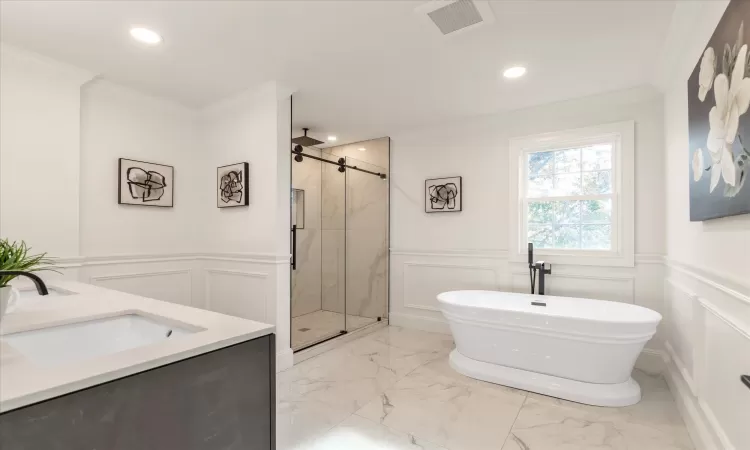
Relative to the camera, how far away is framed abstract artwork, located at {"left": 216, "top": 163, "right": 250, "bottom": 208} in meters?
3.07

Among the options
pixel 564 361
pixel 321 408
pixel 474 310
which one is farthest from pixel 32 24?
pixel 564 361

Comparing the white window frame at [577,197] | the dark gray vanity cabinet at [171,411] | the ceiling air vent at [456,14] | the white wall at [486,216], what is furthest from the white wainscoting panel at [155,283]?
the white window frame at [577,197]

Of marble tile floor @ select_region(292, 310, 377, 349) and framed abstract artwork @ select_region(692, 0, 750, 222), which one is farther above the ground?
framed abstract artwork @ select_region(692, 0, 750, 222)

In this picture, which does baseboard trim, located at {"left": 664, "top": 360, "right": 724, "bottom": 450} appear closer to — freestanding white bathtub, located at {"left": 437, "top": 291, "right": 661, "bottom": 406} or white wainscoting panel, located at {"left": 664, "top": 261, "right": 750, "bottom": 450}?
white wainscoting panel, located at {"left": 664, "top": 261, "right": 750, "bottom": 450}

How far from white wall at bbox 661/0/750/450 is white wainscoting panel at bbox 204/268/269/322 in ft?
9.30

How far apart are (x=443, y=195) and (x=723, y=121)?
2.59m

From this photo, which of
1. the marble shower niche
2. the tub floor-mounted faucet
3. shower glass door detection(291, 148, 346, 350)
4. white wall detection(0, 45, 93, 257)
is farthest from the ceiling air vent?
white wall detection(0, 45, 93, 257)

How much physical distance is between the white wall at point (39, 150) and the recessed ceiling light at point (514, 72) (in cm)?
320

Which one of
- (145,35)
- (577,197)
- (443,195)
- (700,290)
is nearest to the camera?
(700,290)

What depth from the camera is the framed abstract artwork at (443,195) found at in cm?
386

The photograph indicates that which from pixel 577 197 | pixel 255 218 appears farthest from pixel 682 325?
pixel 255 218

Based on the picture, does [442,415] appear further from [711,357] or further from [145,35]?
[145,35]

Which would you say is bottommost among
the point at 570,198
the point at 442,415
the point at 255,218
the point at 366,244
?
the point at 442,415

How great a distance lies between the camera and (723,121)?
144 centimetres
